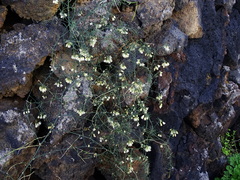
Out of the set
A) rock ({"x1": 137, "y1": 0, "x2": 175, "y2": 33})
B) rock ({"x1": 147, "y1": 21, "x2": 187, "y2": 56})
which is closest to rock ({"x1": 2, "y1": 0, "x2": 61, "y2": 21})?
rock ({"x1": 137, "y1": 0, "x2": 175, "y2": 33})

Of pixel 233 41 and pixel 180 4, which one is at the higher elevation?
pixel 180 4

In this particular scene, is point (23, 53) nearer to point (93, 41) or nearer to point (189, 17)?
point (93, 41)

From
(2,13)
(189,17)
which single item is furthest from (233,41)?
(2,13)

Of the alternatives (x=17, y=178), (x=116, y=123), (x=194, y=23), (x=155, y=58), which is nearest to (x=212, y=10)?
(x=194, y=23)

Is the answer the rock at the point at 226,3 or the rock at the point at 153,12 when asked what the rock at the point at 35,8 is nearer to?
the rock at the point at 153,12

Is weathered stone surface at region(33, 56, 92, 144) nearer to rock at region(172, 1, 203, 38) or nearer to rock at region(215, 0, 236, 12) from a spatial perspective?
rock at region(172, 1, 203, 38)

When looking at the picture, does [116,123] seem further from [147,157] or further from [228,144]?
[228,144]
